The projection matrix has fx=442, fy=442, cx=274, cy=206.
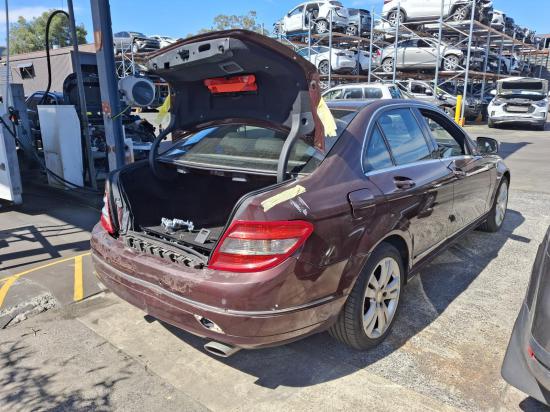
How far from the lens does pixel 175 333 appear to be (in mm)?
3096

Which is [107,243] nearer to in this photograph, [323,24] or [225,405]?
[225,405]

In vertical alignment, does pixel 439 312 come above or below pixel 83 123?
below

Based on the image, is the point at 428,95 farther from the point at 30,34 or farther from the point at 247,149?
the point at 30,34

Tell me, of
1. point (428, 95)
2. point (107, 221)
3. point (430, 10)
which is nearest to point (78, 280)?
point (107, 221)

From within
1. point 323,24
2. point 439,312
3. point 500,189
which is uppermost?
point 323,24

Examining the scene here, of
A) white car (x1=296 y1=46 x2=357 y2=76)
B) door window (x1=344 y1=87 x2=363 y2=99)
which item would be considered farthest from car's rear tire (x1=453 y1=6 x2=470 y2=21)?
door window (x1=344 y1=87 x2=363 y2=99)

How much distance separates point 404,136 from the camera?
3322 millimetres

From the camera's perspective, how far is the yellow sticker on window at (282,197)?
2.22 m

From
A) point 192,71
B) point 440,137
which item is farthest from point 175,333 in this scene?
point 440,137

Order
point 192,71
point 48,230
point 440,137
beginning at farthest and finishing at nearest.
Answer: point 48,230 < point 440,137 < point 192,71

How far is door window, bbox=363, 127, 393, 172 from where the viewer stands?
2.79 metres

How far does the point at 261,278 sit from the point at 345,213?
613 millimetres

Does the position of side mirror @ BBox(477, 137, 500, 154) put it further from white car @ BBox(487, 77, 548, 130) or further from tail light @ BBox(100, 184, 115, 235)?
white car @ BBox(487, 77, 548, 130)

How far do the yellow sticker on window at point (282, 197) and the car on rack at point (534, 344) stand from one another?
1.22 m
